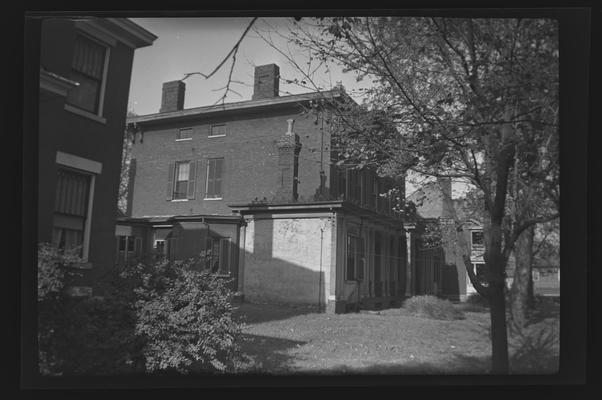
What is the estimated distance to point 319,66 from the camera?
20.6 ft

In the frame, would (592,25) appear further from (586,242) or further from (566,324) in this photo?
(566,324)

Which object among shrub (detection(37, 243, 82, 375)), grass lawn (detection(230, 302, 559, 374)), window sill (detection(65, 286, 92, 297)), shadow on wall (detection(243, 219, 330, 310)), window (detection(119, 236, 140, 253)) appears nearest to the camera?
shrub (detection(37, 243, 82, 375))

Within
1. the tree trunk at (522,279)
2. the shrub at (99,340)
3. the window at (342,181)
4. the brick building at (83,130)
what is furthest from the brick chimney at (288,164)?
the tree trunk at (522,279)

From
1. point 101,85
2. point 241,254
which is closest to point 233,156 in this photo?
point 241,254

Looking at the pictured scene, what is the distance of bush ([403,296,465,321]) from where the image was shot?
6285 mm

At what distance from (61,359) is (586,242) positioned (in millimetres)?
6070

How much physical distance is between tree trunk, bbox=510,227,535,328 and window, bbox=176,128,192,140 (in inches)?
165

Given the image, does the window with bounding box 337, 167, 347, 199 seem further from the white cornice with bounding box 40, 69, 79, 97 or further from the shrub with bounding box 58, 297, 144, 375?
the white cornice with bounding box 40, 69, 79, 97

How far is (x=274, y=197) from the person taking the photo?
6520mm

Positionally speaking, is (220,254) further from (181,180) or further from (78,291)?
(78,291)

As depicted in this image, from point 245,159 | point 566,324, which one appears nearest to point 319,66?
point 245,159

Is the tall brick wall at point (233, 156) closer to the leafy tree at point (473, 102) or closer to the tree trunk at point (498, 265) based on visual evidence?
the leafy tree at point (473, 102)

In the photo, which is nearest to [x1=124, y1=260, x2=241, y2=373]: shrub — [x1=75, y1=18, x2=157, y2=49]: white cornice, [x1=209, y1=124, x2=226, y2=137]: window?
[x1=209, y1=124, x2=226, y2=137]: window

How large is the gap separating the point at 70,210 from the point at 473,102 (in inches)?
185
